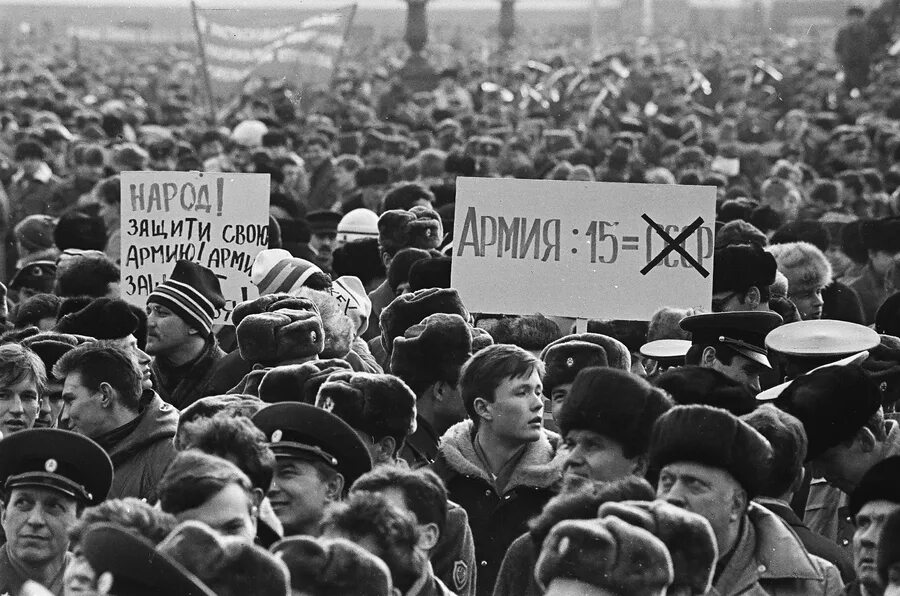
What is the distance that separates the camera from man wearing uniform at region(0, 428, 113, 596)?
5.06 m

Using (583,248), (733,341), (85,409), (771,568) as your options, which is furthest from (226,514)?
(583,248)

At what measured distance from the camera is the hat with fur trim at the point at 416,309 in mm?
7324

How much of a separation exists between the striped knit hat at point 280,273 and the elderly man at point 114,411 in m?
1.79

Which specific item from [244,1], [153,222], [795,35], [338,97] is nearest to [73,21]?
[795,35]

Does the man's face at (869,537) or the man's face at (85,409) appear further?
the man's face at (85,409)

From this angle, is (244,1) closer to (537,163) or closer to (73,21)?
(537,163)

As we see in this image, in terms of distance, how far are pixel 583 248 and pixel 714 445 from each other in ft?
12.3

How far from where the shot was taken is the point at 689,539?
4059mm

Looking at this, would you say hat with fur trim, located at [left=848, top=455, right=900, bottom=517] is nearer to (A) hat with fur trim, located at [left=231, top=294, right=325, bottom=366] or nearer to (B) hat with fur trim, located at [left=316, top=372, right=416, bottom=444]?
(B) hat with fur trim, located at [left=316, top=372, right=416, bottom=444]

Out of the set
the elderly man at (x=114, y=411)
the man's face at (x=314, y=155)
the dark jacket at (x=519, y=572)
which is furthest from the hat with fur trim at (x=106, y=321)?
the man's face at (x=314, y=155)

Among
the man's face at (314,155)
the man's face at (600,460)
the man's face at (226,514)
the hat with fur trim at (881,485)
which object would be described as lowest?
the man's face at (314,155)

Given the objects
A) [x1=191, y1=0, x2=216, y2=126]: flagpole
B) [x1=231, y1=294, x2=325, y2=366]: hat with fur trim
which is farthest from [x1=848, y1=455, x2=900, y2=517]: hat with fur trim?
[x1=191, y1=0, x2=216, y2=126]: flagpole

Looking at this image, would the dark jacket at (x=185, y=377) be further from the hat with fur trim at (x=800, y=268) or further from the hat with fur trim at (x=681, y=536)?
the hat with fur trim at (x=681, y=536)

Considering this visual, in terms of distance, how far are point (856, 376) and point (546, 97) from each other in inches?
876
